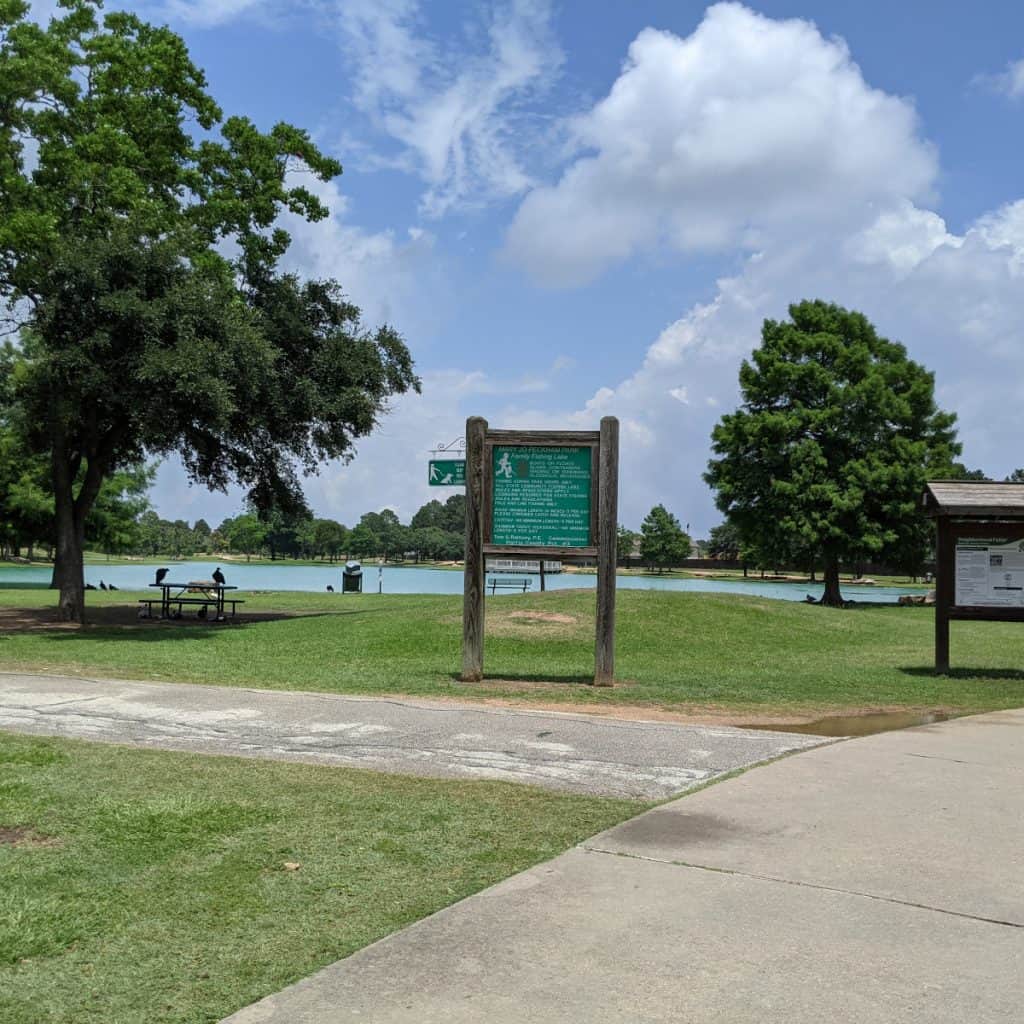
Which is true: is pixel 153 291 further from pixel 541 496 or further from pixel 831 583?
pixel 831 583

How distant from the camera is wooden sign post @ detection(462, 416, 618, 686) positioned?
1222 centimetres

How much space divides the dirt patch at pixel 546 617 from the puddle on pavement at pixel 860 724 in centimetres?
938

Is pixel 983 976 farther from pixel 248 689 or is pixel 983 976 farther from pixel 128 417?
pixel 128 417

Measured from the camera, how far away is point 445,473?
21812mm

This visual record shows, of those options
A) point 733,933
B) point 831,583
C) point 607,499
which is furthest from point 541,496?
point 831,583

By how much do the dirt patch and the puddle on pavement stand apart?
9380 millimetres

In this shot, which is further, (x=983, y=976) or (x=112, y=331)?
(x=112, y=331)

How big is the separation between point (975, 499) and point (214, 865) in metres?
12.6

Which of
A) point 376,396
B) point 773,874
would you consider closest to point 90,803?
point 773,874

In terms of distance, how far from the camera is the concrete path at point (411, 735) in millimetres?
7102

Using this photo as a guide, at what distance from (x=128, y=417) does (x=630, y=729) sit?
16.4m

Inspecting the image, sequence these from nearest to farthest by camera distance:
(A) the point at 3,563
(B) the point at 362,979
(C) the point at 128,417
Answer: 1. (B) the point at 362,979
2. (C) the point at 128,417
3. (A) the point at 3,563

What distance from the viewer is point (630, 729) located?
8883 millimetres

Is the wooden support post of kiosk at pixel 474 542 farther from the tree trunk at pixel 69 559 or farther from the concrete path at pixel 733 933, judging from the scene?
the tree trunk at pixel 69 559
